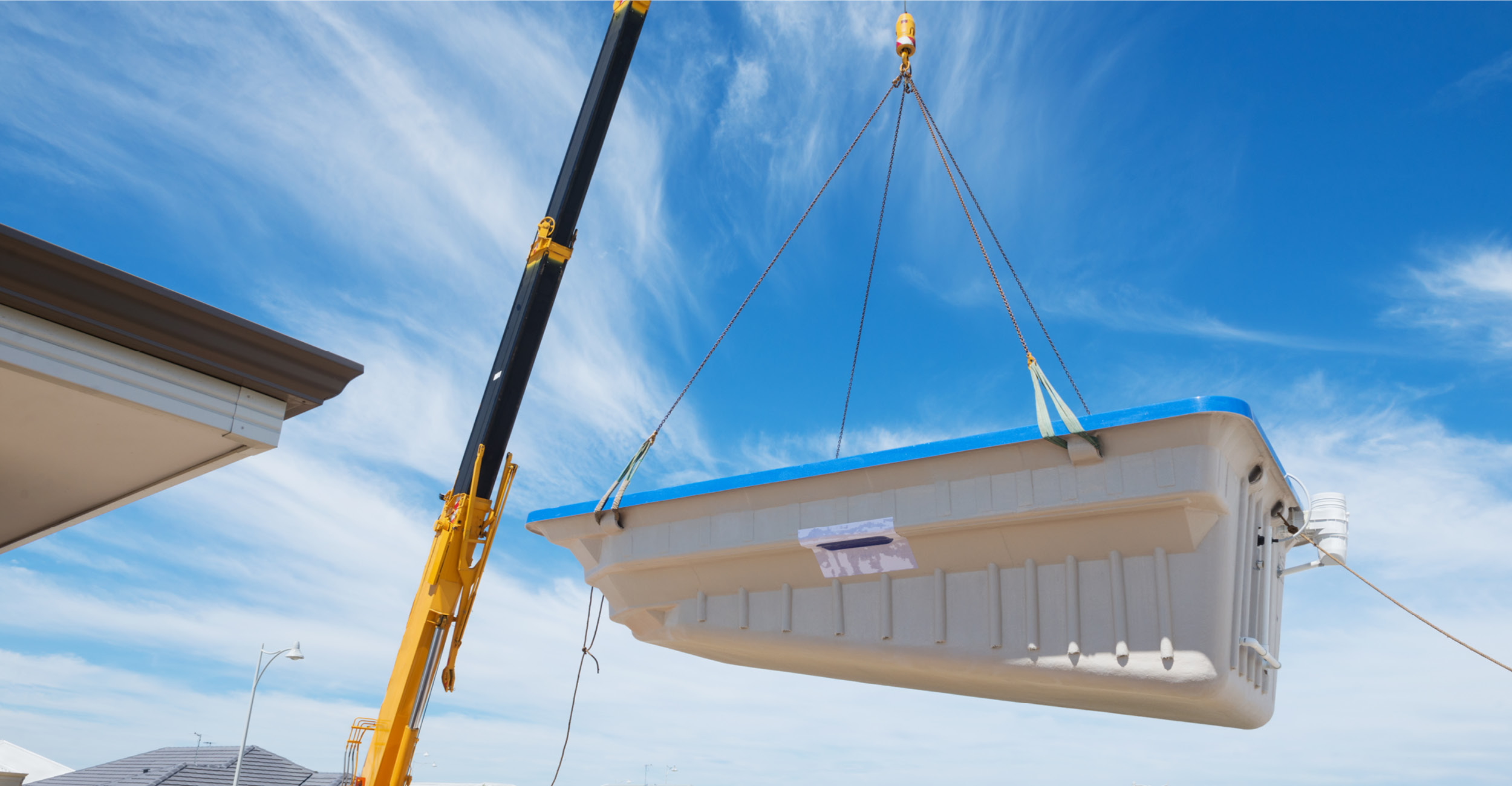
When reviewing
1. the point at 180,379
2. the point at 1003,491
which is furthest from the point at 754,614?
the point at 180,379

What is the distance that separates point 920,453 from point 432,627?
487 cm

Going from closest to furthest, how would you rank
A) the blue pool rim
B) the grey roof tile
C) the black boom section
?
the blue pool rim < the black boom section < the grey roof tile

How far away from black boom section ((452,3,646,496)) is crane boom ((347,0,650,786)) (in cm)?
1

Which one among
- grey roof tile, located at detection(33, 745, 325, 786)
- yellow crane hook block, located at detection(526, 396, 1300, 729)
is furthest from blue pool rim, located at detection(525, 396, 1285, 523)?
grey roof tile, located at detection(33, 745, 325, 786)

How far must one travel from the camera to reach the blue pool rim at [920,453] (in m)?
7.13

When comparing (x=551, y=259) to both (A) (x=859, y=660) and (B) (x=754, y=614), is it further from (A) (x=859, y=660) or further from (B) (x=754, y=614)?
(A) (x=859, y=660)

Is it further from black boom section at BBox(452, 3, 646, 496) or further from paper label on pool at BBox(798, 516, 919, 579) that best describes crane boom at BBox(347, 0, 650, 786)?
paper label on pool at BBox(798, 516, 919, 579)

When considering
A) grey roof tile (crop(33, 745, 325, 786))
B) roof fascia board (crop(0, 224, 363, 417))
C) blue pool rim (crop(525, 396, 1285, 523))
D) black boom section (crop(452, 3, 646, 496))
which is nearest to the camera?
roof fascia board (crop(0, 224, 363, 417))

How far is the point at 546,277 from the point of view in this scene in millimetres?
10133

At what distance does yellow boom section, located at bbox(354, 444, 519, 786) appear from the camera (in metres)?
8.47

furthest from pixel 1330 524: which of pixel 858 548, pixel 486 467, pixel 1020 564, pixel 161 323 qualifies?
pixel 161 323

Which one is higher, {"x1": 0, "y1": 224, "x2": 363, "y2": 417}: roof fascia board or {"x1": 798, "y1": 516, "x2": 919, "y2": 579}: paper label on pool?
{"x1": 0, "y1": 224, "x2": 363, "y2": 417}: roof fascia board

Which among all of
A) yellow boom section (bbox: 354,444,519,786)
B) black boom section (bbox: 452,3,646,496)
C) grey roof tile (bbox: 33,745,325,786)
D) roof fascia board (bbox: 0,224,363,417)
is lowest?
grey roof tile (bbox: 33,745,325,786)

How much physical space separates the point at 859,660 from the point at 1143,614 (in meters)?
2.73
